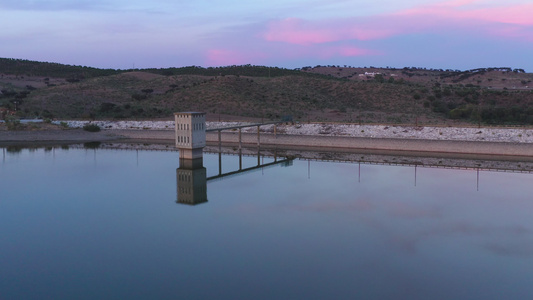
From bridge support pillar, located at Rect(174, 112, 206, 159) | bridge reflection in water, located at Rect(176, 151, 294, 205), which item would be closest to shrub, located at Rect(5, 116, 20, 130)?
bridge reflection in water, located at Rect(176, 151, 294, 205)

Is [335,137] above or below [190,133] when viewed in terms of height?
below

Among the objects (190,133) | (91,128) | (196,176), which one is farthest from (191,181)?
(91,128)

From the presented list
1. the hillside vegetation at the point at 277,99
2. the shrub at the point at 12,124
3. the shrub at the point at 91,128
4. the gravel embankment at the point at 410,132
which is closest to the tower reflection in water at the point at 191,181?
the gravel embankment at the point at 410,132

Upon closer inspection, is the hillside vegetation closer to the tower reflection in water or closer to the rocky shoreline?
the rocky shoreline

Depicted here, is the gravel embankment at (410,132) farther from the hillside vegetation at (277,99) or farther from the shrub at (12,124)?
the shrub at (12,124)

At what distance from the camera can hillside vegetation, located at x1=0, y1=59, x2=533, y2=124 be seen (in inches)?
2290

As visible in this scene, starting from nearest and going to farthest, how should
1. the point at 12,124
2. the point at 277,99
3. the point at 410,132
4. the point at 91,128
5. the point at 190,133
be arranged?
1. the point at 190,133
2. the point at 410,132
3. the point at 12,124
4. the point at 91,128
5. the point at 277,99

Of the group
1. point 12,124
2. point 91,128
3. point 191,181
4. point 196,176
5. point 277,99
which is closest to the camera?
point 191,181

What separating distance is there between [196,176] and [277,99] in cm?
4361

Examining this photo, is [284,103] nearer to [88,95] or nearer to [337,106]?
[337,106]

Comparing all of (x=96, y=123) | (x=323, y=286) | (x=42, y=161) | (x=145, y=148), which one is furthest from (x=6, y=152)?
(x=323, y=286)

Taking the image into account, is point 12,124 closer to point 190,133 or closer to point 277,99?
point 190,133

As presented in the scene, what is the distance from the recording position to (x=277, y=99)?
71062mm

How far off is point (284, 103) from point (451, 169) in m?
40.5
